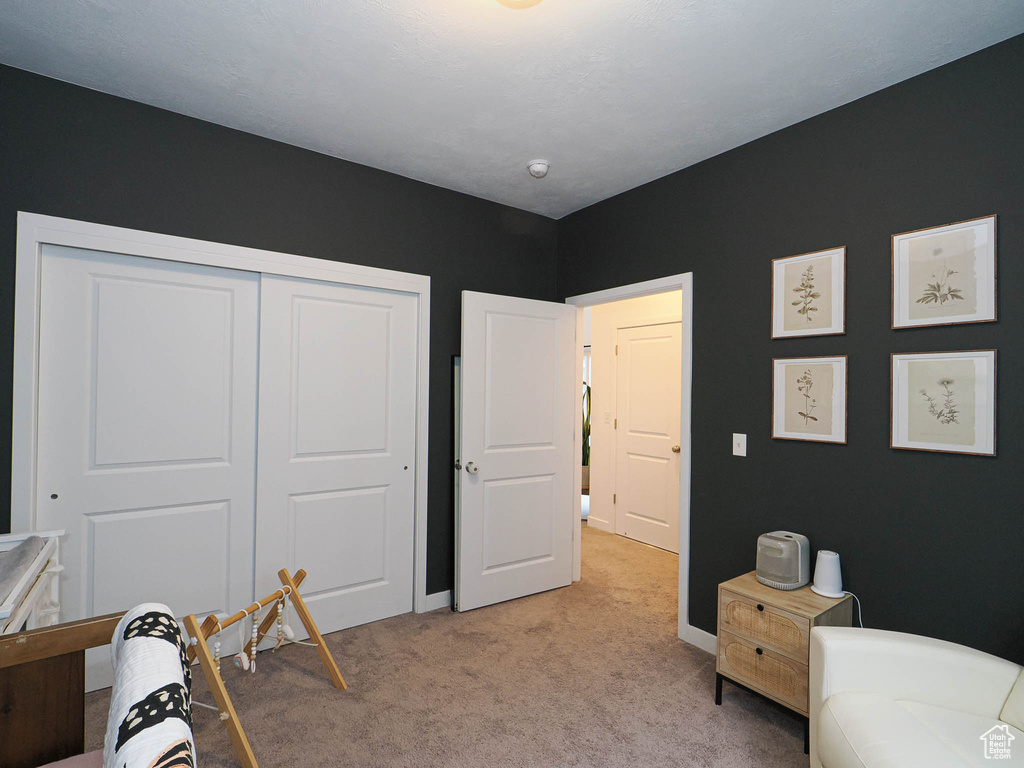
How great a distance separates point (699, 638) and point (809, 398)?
1.42 m

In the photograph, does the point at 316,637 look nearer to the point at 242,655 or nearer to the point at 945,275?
the point at 242,655

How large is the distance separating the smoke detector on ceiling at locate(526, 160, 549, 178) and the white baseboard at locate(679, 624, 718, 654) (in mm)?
2648

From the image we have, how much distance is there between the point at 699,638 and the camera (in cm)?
294

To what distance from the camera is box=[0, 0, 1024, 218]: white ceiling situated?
1.83m

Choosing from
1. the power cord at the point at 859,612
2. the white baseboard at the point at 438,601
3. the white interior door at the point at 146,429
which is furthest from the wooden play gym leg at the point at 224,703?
the power cord at the point at 859,612

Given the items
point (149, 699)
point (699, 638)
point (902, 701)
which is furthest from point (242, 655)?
point (902, 701)

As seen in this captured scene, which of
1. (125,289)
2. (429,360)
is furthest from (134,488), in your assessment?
(429,360)

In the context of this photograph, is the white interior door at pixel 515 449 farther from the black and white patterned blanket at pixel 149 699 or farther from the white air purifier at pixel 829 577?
the black and white patterned blanket at pixel 149 699

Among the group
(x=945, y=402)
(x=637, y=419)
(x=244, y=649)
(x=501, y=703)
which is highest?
(x=945, y=402)

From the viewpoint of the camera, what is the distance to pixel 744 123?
257cm

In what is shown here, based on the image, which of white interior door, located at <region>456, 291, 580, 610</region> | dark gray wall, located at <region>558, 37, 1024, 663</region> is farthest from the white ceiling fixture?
white interior door, located at <region>456, 291, 580, 610</region>

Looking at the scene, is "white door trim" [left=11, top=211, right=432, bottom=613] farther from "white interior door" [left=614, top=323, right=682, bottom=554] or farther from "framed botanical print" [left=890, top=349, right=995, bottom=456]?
"white interior door" [left=614, top=323, right=682, bottom=554]

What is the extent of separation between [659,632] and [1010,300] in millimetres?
2262

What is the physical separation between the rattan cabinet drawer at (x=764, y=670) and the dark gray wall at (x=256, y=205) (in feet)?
5.64
